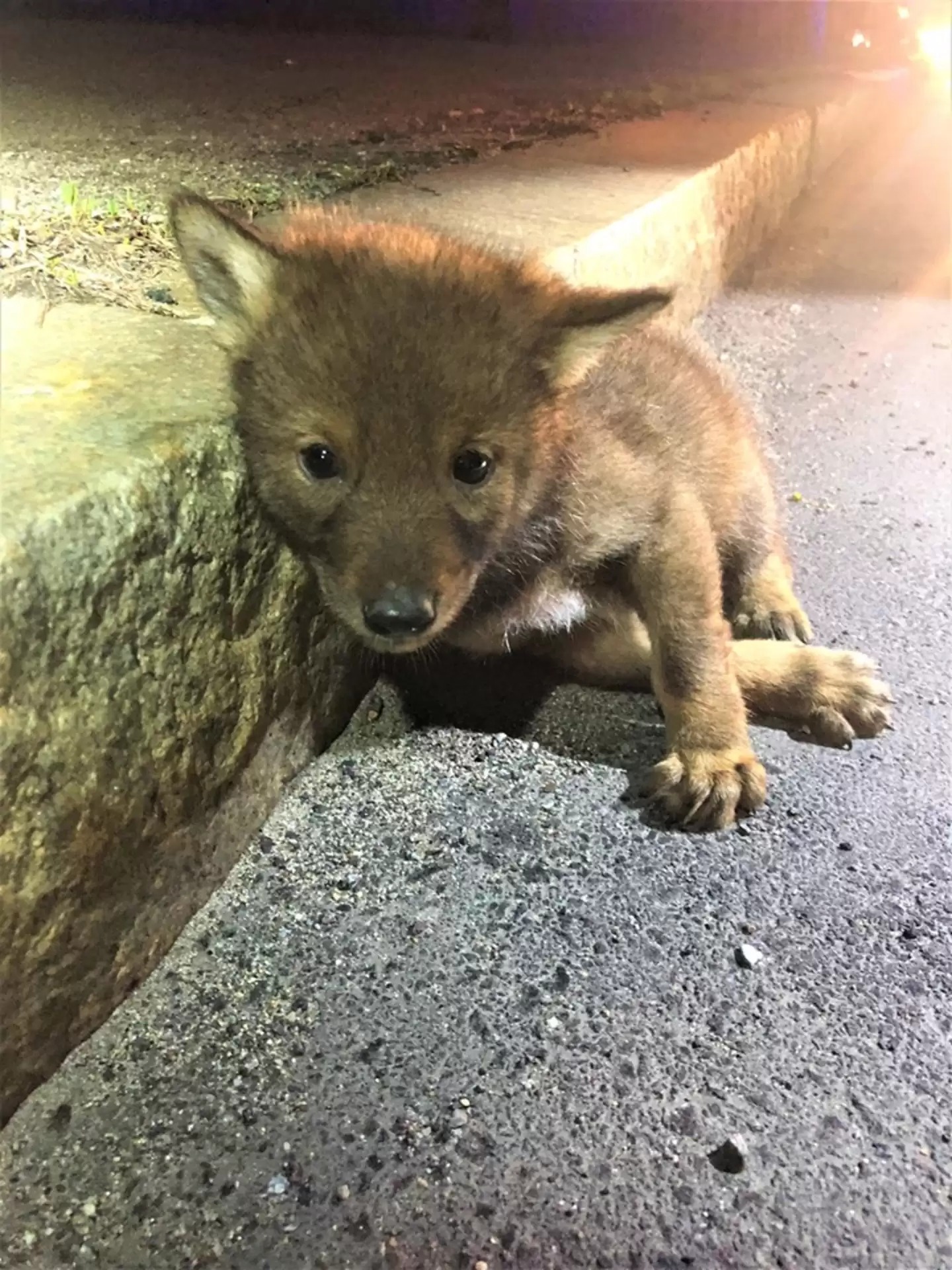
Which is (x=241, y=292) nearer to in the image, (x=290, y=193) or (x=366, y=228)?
(x=366, y=228)

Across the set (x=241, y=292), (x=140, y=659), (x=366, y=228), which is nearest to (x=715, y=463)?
(x=366, y=228)

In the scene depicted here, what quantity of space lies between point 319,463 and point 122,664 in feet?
1.54

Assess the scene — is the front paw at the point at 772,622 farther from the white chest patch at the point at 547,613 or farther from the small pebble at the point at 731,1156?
the small pebble at the point at 731,1156

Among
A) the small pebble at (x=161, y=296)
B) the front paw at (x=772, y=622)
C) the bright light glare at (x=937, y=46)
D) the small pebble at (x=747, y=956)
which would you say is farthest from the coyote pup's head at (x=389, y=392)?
the bright light glare at (x=937, y=46)

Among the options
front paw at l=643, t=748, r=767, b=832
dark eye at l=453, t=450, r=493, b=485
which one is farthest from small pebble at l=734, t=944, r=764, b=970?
dark eye at l=453, t=450, r=493, b=485

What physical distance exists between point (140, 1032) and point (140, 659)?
59cm

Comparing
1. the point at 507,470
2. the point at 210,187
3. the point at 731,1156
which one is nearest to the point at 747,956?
the point at 731,1156

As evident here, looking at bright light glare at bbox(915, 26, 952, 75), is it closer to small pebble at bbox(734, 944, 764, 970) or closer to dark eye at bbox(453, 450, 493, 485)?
dark eye at bbox(453, 450, 493, 485)

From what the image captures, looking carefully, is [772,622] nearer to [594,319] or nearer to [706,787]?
[706,787]

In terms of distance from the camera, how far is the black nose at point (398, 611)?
1.86 metres

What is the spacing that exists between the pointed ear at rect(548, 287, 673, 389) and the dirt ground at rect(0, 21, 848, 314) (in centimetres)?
81

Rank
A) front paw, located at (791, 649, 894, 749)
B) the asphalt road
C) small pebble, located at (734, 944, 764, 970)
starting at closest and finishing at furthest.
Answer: the asphalt road, small pebble, located at (734, 944, 764, 970), front paw, located at (791, 649, 894, 749)

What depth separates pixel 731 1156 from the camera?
5.46ft

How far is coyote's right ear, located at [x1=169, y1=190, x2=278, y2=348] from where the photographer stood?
1917 millimetres
